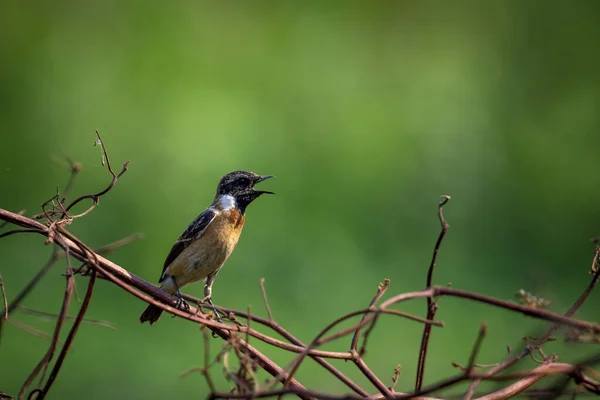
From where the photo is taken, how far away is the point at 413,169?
10148 mm

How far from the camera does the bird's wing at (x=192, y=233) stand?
459 cm

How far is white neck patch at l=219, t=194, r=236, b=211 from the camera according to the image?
15.4ft

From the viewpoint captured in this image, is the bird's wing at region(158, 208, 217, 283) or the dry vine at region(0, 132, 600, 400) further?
the bird's wing at region(158, 208, 217, 283)

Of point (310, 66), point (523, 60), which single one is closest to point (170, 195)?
point (310, 66)

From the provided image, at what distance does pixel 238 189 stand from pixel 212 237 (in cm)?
34

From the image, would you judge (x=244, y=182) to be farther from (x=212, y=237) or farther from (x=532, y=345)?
(x=532, y=345)

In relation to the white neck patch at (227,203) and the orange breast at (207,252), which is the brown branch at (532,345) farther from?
the white neck patch at (227,203)

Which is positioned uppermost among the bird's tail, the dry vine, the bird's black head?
the bird's black head

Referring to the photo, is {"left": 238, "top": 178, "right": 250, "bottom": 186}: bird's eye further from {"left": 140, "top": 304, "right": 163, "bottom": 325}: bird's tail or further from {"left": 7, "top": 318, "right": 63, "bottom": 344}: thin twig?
{"left": 7, "top": 318, "right": 63, "bottom": 344}: thin twig

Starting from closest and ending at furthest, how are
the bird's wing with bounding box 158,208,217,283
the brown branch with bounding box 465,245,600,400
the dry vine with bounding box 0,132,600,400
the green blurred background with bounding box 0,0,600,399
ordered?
the dry vine with bounding box 0,132,600,400 → the brown branch with bounding box 465,245,600,400 → the bird's wing with bounding box 158,208,217,283 → the green blurred background with bounding box 0,0,600,399

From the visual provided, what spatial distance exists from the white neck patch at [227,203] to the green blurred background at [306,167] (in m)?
2.32

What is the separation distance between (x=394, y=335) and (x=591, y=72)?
6.43 m

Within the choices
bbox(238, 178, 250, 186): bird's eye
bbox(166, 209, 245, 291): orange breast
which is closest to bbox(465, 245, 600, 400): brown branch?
bbox(166, 209, 245, 291): orange breast

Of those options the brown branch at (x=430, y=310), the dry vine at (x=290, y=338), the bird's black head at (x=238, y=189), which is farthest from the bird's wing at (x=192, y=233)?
the brown branch at (x=430, y=310)
